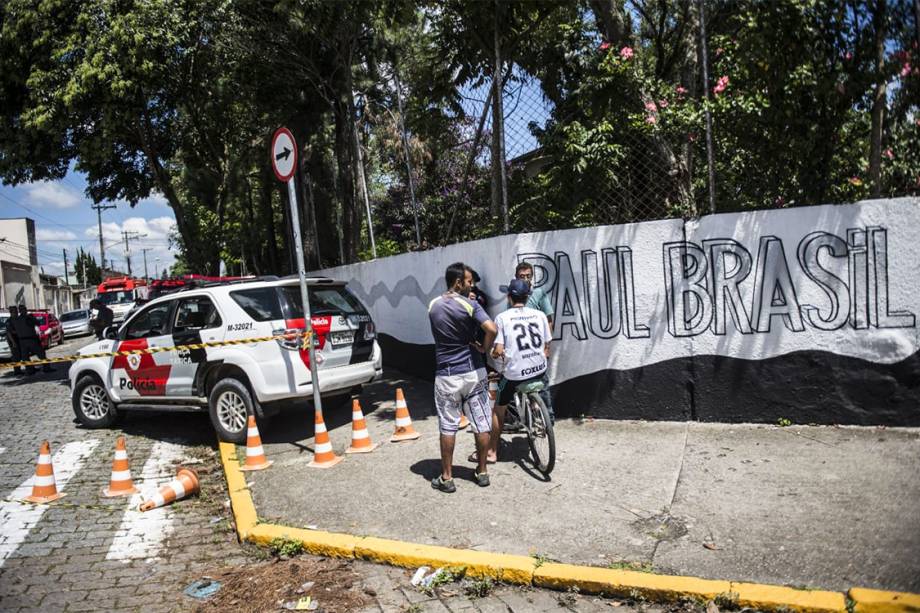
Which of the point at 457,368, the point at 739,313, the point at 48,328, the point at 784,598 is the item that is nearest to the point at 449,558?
the point at 457,368

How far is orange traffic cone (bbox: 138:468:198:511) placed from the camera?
5.52m

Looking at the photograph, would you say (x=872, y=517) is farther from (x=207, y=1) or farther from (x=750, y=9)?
(x=207, y=1)

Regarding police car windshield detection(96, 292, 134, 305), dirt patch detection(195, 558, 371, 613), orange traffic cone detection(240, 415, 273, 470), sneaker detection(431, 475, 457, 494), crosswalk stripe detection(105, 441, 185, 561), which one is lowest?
dirt patch detection(195, 558, 371, 613)

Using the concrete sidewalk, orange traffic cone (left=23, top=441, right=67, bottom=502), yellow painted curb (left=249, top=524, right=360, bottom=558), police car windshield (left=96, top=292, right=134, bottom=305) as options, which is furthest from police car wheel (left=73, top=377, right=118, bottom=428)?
police car windshield (left=96, top=292, right=134, bottom=305)

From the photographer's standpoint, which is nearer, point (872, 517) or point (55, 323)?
point (872, 517)

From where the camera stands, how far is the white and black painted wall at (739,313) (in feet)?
19.0

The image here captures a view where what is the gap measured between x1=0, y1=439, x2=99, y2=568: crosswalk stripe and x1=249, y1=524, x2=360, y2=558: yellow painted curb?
1796mm

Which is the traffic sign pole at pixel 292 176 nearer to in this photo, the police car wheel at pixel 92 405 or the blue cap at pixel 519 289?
the blue cap at pixel 519 289

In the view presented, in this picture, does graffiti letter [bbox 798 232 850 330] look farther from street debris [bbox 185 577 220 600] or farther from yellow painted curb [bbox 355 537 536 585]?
street debris [bbox 185 577 220 600]

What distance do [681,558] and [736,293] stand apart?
320 cm

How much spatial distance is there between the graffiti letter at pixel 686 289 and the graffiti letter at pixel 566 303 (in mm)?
929

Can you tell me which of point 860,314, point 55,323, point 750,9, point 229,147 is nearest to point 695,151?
point 750,9

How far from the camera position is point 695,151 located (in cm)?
700

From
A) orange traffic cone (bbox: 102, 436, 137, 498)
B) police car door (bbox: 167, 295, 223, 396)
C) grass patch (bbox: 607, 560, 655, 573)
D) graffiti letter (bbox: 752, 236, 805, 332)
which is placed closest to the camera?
grass patch (bbox: 607, 560, 655, 573)
